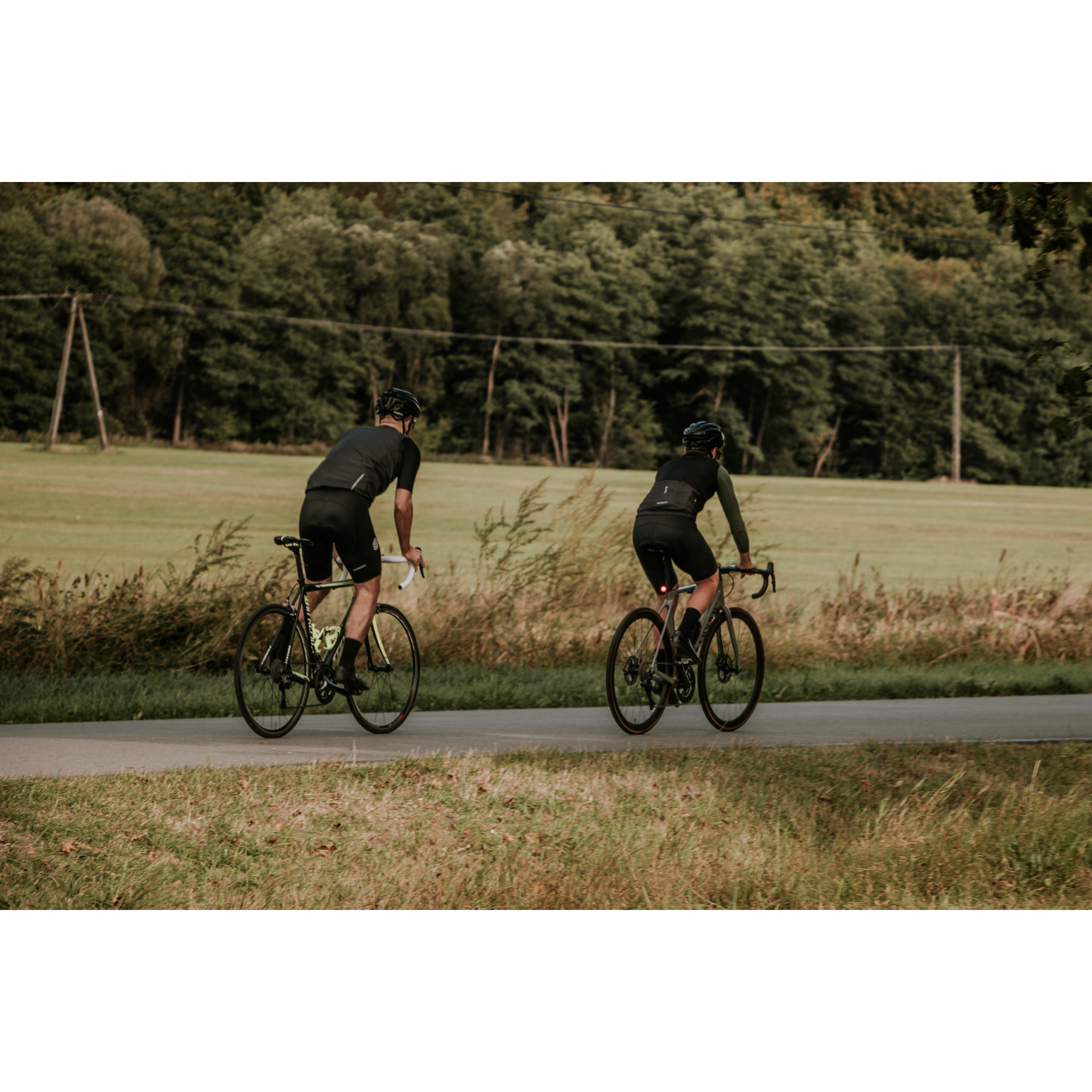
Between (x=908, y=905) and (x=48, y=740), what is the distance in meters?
5.26

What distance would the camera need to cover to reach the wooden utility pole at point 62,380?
15453 millimetres

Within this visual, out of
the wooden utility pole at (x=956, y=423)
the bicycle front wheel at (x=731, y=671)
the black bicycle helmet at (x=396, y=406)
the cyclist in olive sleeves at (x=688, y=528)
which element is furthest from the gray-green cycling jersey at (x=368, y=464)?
the wooden utility pole at (x=956, y=423)

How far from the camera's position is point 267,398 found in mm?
16703

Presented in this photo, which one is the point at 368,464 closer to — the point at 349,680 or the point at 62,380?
the point at 349,680

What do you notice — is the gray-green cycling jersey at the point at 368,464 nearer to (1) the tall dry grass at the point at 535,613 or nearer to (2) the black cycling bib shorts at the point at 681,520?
(2) the black cycling bib shorts at the point at 681,520

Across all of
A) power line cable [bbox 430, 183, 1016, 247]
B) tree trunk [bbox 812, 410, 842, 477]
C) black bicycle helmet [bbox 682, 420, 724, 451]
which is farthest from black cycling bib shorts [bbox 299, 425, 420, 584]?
tree trunk [bbox 812, 410, 842, 477]

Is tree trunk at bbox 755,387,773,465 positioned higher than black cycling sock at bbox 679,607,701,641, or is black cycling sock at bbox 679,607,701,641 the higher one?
tree trunk at bbox 755,387,773,465

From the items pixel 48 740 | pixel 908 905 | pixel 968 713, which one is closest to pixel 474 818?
pixel 908 905

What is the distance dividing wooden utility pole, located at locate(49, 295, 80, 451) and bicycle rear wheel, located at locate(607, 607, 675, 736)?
393 inches

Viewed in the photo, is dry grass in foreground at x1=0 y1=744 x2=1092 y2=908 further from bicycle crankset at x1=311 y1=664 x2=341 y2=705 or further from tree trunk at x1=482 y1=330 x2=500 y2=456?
tree trunk at x1=482 y1=330 x2=500 y2=456

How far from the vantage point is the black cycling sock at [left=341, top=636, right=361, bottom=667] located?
309 inches

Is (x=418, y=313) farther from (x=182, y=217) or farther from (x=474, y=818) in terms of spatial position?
(x=474, y=818)

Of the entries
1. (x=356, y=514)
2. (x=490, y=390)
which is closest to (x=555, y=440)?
(x=490, y=390)

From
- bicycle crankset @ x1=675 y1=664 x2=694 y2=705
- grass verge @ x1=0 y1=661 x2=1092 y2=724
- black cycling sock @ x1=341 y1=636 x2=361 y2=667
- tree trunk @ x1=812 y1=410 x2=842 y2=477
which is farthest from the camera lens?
tree trunk @ x1=812 y1=410 x2=842 y2=477
